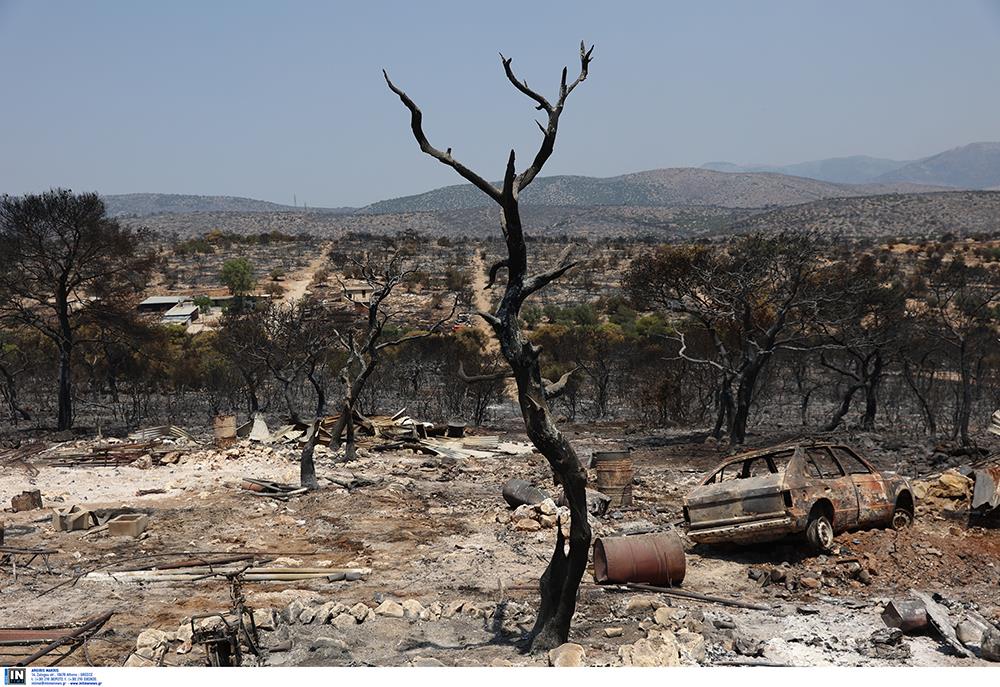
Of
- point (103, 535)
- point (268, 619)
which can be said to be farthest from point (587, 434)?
point (268, 619)

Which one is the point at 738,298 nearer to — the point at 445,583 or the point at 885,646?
the point at 445,583

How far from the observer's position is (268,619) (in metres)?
8.49

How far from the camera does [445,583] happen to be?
34.6ft

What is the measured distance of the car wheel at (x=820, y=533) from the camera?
35.3 ft

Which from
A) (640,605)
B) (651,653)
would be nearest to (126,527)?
(640,605)

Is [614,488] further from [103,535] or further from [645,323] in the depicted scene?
[645,323]

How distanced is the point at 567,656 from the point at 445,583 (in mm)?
3475

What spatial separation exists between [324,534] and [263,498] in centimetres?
272

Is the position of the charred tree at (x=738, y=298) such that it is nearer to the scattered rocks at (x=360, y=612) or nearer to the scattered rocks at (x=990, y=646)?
the scattered rocks at (x=990, y=646)

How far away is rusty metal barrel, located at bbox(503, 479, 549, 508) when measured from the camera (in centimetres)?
1402

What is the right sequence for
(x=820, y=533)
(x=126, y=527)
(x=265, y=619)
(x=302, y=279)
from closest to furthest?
(x=265, y=619)
(x=820, y=533)
(x=126, y=527)
(x=302, y=279)

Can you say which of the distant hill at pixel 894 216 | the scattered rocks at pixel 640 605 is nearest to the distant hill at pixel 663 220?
the distant hill at pixel 894 216

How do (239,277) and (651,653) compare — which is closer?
(651,653)
